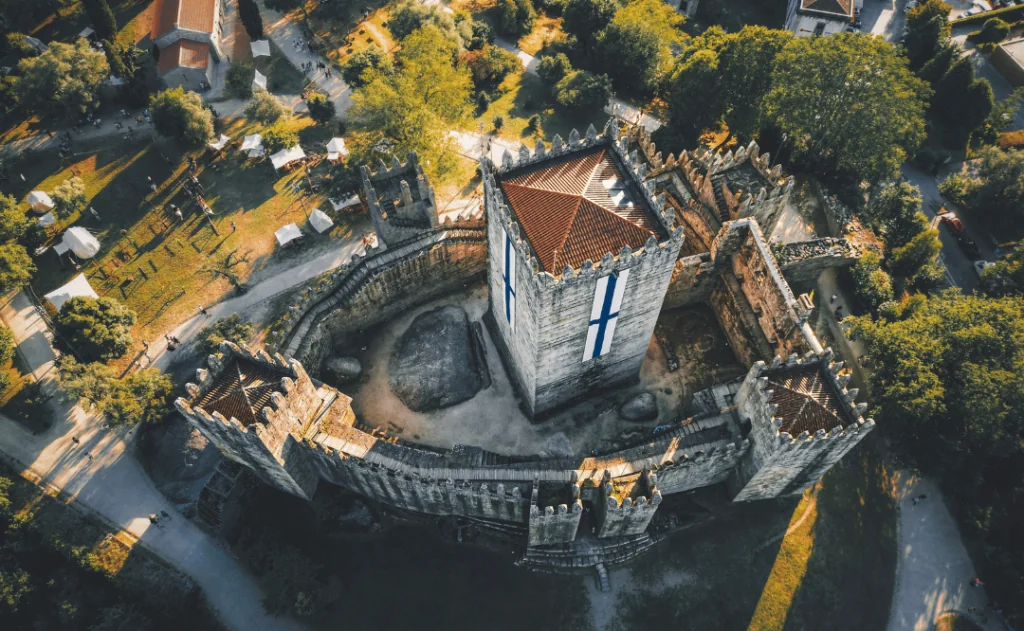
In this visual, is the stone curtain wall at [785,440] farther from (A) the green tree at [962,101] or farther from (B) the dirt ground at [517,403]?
(A) the green tree at [962,101]

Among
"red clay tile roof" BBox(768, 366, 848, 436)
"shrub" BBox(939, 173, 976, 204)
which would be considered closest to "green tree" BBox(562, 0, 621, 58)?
"shrub" BBox(939, 173, 976, 204)

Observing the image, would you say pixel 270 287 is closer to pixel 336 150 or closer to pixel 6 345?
pixel 336 150

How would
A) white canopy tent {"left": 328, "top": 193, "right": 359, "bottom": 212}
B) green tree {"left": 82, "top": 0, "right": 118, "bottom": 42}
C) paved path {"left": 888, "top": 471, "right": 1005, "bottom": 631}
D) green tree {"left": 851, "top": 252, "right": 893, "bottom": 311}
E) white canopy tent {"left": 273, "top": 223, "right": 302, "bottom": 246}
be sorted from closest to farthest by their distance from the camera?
paved path {"left": 888, "top": 471, "right": 1005, "bottom": 631} → green tree {"left": 851, "top": 252, "right": 893, "bottom": 311} → white canopy tent {"left": 273, "top": 223, "right": 302, "bottom": 246} → white canopy tent {"left": 328, "top": 193, "right": 359, "bottom": 212} → green tree {"left": 82, "top": 0, "right": 118, "bottom": 42}

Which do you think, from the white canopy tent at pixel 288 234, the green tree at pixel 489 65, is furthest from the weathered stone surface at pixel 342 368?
the green tree at pixel 489 65

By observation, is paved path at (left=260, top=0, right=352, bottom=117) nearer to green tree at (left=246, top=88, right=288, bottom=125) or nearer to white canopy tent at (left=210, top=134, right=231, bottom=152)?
green tree at (left=246, top=88, right=288, bottom=125)

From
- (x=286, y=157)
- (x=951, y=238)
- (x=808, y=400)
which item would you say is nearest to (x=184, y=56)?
(x=286, y=157)

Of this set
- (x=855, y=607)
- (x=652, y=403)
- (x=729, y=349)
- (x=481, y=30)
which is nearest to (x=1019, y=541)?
(x=855, y=607)
